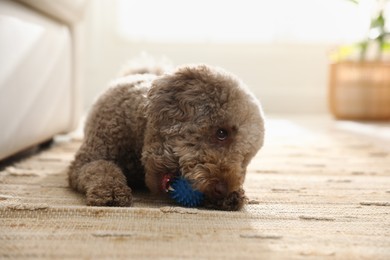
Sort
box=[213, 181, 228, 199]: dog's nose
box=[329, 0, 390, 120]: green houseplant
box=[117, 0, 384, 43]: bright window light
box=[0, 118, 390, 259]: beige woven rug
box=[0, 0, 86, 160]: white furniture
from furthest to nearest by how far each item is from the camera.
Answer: box=[117, 0, 384, 43]: bright window light
box=[329, 0, 390, 120]: green houseplant
box=[0, 0, 86, 160]: white furniture
box=[213, 181, 228, 199]: dog's nose
box=[0, 118, 390, 259]: beige woven rug

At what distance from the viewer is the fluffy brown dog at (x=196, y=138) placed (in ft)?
3.67

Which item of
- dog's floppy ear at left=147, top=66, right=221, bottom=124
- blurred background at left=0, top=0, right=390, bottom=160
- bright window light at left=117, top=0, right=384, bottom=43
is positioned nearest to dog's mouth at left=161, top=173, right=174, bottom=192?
dog's floppy ear at left=147, top=66, right=221, bottom=124

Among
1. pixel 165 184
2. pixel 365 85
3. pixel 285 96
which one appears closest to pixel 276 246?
pixel 165 184

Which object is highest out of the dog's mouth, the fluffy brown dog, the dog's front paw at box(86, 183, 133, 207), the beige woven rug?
the fluffy brown dog

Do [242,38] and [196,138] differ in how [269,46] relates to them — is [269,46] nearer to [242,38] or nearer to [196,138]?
[242,38]

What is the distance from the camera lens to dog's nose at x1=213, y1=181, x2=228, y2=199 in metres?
1.10

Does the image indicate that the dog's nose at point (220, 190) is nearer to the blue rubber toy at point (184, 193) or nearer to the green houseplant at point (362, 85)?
the blue rubber toy at point (184, 193)

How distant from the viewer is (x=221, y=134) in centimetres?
117

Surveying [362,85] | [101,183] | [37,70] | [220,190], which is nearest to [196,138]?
[220,190]

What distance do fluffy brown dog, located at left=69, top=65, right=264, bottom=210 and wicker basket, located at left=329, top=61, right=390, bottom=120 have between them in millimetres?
2512

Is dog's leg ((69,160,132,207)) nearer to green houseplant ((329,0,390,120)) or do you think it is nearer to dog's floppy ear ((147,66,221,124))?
dog's floppy ear ((147,66,221,124))

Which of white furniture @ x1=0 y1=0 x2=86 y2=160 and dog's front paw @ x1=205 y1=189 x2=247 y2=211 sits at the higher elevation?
white furniture @ x1=0 y1=0 x2=86 y2=160

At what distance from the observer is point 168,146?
1.16 metres

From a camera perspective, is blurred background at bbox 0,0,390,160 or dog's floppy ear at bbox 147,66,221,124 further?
blurred background at bbox 0,0,390,160
